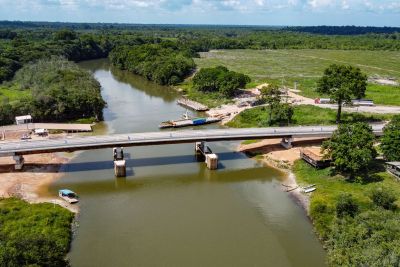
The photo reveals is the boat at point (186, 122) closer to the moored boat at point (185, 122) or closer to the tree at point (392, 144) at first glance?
the moored boat at point (185, 122)

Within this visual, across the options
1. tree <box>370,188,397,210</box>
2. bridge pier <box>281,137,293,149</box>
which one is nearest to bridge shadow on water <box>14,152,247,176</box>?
bridge pier <box>281,137,293,149</box>

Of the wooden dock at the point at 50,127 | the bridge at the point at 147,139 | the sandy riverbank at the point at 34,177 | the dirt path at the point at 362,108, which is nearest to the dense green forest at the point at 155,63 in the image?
the dirt path at the point at 362,108

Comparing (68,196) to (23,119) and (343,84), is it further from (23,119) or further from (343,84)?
(343,84)

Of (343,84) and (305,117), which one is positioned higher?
(343,84)

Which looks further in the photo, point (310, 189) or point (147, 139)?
point (147, 139)

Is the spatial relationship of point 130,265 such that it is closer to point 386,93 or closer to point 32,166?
point 32,166

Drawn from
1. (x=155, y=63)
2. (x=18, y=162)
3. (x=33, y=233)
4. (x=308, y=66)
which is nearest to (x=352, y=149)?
(x=33, y=233)

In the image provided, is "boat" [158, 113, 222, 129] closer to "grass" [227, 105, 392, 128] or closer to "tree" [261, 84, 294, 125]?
"grass" [227, 105, 392, 128]
